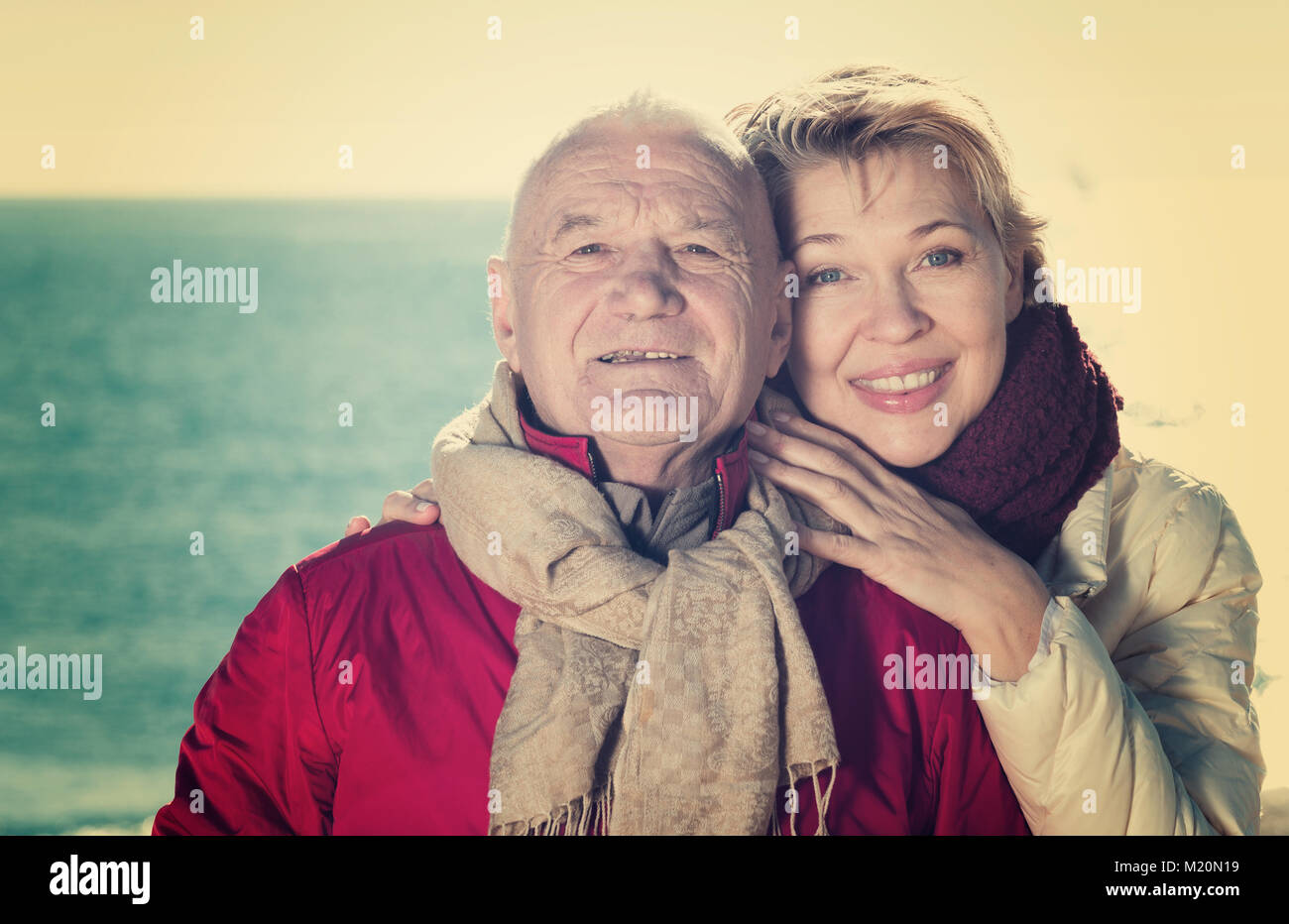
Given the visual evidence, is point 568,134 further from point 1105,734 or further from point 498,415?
point 1105,734

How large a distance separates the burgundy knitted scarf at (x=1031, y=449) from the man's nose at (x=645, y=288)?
668 millimetres

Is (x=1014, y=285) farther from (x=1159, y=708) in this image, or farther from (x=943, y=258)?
(x=1159, y=708)

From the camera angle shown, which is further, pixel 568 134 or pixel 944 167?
pixel 944 167

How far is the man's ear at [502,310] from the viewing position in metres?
1.95

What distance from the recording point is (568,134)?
73.6 inches

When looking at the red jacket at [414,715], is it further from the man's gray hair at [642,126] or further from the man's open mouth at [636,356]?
the man's gray hair at [642,126]

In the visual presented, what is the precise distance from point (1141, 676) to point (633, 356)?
3.80ft

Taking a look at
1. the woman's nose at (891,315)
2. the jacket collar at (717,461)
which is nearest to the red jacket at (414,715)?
the jacket collar at (717,461)

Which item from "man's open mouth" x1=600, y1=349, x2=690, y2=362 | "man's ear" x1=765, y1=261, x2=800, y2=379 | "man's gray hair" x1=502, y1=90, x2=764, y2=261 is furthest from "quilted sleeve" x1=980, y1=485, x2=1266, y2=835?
"man's gray hair" x1=502, y1=90, x2=764, y2=261

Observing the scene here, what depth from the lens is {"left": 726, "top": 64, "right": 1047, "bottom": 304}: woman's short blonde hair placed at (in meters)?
2.04

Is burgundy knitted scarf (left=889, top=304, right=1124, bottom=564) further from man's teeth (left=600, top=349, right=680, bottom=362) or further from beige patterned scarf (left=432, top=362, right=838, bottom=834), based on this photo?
man's teeth (left=600, top=349, right=680, bottom=362)
